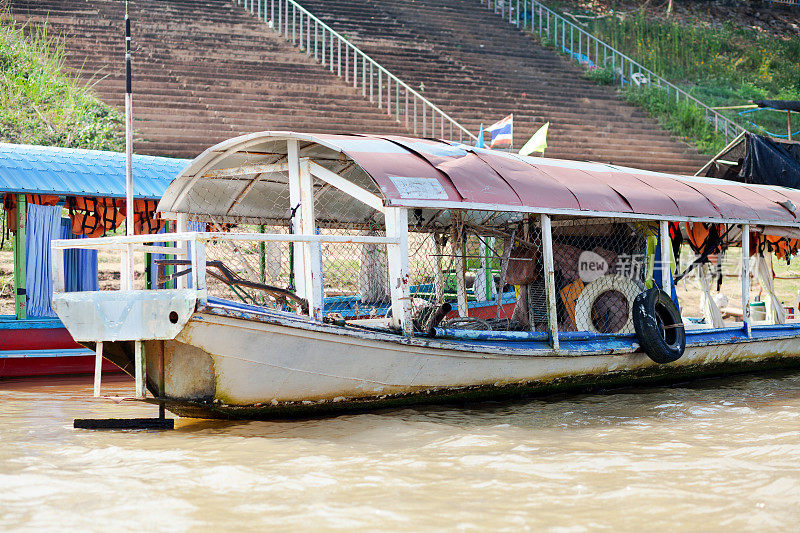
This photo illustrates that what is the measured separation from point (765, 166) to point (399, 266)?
8.12 m

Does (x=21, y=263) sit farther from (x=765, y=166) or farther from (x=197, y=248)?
(x=765, y=166)

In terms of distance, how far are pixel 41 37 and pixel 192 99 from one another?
14.0ft

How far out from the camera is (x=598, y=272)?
327 inches

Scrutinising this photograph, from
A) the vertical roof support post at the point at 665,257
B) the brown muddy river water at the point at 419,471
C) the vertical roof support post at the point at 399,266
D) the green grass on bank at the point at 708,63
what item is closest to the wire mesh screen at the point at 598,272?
the vertical roof support post at the point at 665,257

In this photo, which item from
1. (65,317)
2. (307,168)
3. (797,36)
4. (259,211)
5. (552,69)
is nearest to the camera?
(65,317)

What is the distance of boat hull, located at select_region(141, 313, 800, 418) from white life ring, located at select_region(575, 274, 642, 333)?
857mm

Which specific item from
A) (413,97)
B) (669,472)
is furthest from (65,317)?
(413,97)

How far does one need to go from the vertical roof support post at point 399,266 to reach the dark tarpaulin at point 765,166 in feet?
25.8

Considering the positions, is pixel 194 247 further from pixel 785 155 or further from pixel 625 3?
→ pixel 625 3

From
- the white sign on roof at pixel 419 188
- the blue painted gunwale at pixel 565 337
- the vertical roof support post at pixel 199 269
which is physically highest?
the white sign on roof at pixel 419 188

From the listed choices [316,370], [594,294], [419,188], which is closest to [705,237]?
[594,294]

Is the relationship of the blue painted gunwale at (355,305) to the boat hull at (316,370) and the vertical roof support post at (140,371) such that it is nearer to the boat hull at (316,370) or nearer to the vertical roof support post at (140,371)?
the boat hull at (316,370)

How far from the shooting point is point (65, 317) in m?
5.59

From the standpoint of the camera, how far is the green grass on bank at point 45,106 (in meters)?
15.2
